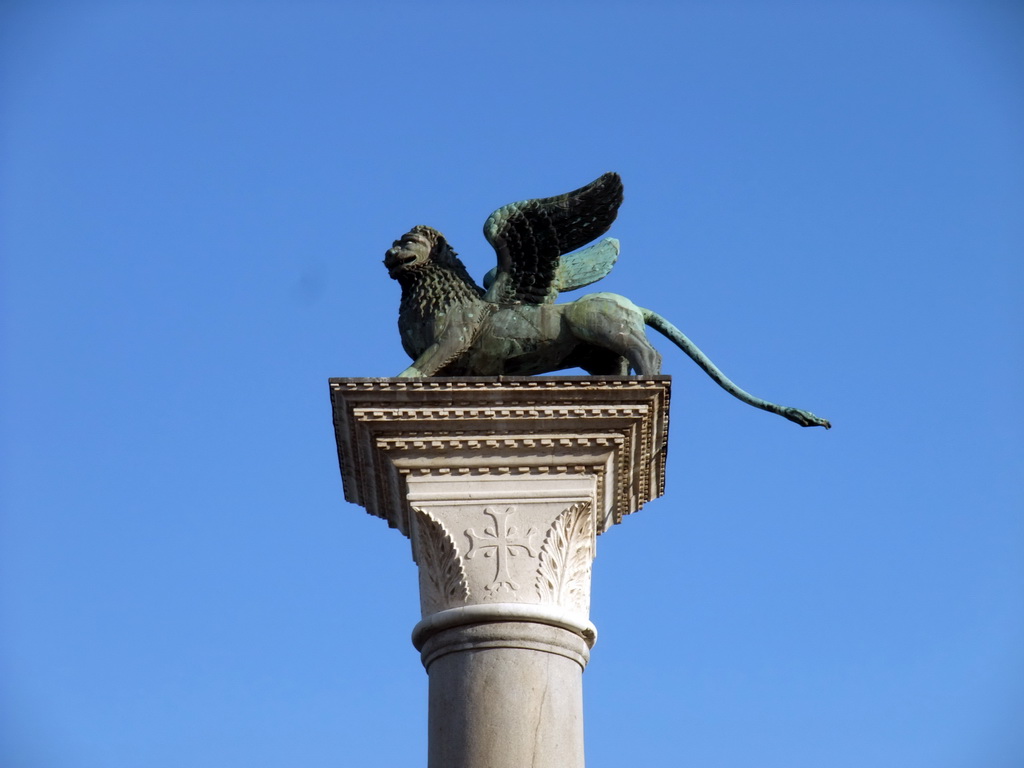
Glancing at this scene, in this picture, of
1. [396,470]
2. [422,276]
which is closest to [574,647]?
[396,470]

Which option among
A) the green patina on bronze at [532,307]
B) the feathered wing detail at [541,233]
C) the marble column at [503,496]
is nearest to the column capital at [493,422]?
the marble column at [503,496]

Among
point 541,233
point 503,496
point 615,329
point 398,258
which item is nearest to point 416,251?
point 398,258

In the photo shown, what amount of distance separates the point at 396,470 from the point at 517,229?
2.37 meters

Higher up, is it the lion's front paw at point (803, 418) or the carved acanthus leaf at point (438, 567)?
the lion's front paw at point (803, 418)

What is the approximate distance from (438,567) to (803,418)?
309cm

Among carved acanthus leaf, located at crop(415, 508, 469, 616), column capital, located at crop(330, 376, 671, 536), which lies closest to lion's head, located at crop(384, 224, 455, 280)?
column capital, located at crop(330, 376, 671, 536)

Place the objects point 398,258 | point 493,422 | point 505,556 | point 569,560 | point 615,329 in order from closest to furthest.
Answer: point 505,556 → point 569,560 → point 493,422 → point 615,329 → point 398,258

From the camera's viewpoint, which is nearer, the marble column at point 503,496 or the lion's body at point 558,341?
the marble column at point 503,496

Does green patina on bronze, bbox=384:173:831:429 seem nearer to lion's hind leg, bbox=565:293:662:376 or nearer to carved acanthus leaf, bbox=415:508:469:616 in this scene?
lion's hind leg, bbox=565:293:662:376

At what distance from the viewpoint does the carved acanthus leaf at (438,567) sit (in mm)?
10508

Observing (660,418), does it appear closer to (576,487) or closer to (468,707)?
(576,487)

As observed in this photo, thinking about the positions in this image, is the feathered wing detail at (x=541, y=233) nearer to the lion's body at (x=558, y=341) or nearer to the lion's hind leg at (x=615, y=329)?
the lion's body at (x=558, y=341)

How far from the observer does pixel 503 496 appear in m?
10.8

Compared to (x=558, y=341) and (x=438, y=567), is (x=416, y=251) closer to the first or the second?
(x=558, y=341)
